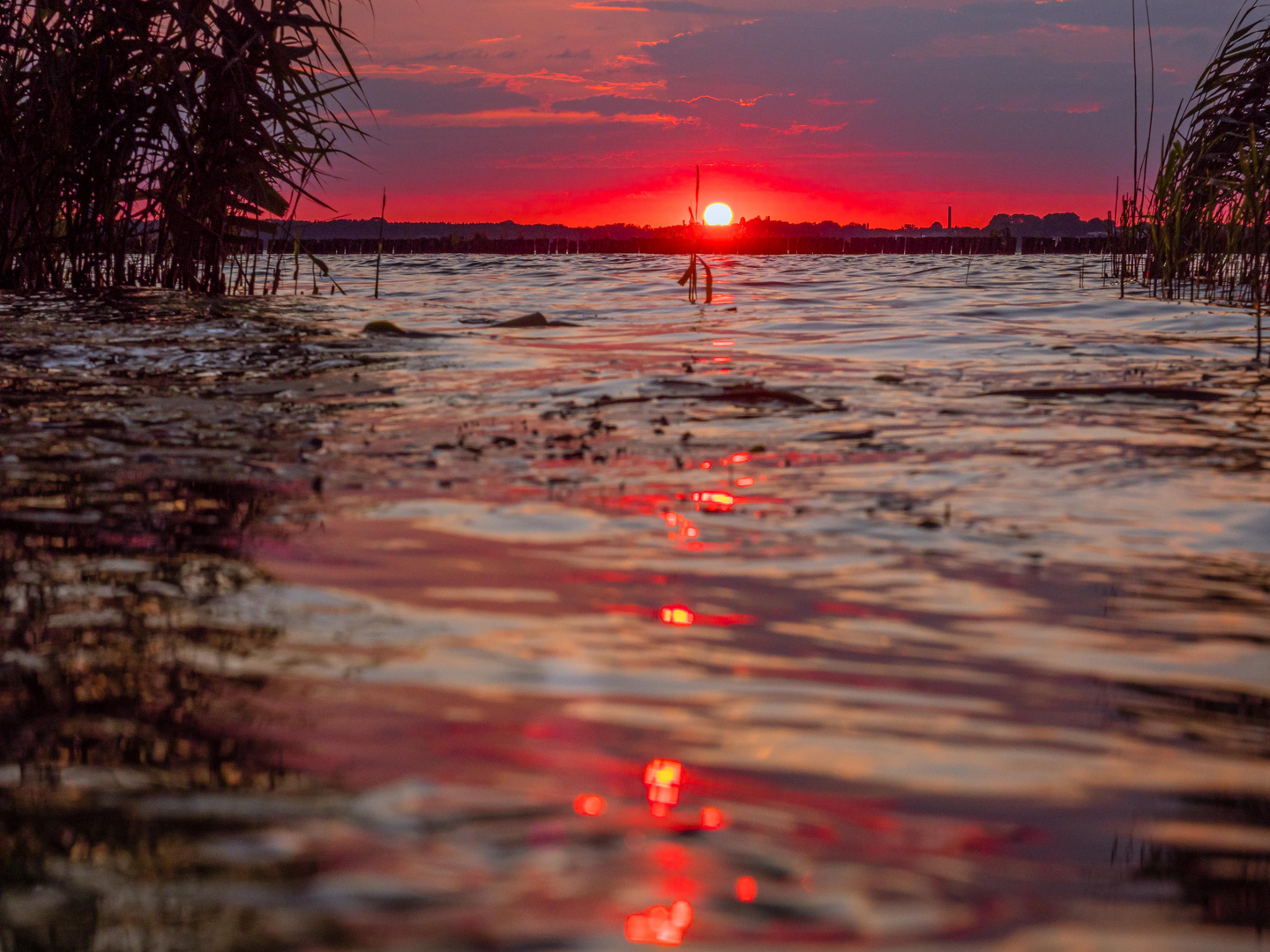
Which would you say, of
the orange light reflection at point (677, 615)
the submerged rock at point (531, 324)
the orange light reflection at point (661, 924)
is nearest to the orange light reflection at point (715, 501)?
A: the orange light reflection at point (677, 615)

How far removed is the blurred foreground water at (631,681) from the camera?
1.15 m

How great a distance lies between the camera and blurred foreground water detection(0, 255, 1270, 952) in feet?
3.79

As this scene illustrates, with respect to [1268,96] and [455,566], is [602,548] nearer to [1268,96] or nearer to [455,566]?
[455,566]

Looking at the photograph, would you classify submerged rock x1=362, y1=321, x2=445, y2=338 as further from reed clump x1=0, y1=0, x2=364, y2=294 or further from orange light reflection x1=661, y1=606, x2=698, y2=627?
orange light reflection x1=661, y1=606, x2=698, y2=627

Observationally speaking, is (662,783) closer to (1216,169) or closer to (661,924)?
(661,924)

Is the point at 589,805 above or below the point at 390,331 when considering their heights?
below

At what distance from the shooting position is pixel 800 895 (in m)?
1.16

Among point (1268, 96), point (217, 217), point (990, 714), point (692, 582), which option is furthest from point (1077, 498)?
point (1268, 96)

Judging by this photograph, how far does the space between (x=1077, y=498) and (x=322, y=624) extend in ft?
6.03

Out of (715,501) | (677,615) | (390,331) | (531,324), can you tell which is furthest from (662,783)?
(531,324)

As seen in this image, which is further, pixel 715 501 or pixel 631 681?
pixel 715 501

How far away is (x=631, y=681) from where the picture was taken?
5.56 ft

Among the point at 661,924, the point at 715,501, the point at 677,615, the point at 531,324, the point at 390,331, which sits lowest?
the point at 661,924

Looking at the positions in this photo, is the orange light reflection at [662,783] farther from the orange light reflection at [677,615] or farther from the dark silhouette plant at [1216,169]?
the dark silhouette plant at [1216,169]
